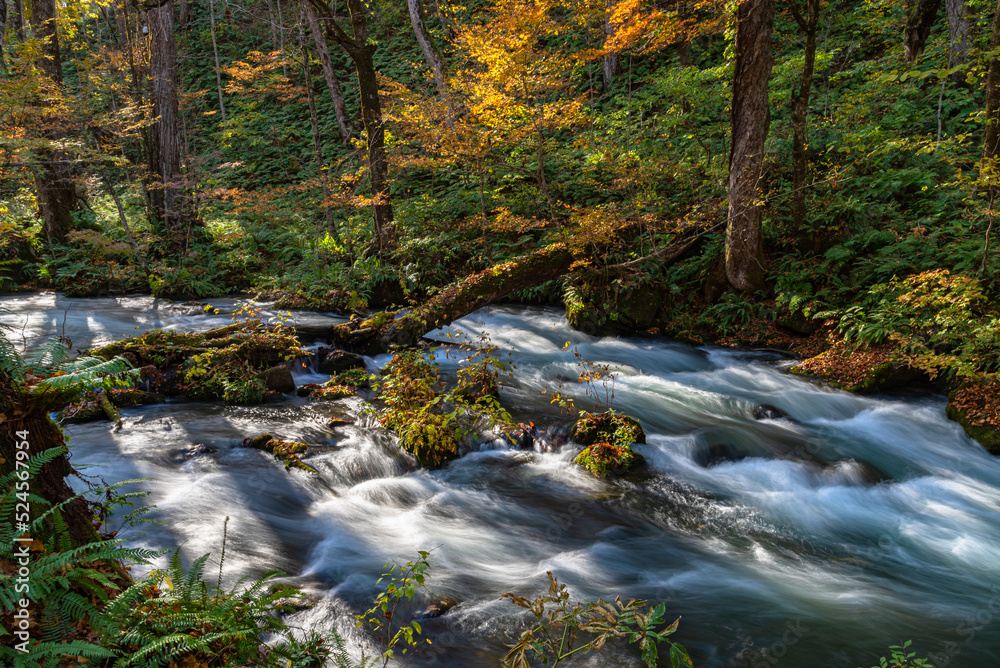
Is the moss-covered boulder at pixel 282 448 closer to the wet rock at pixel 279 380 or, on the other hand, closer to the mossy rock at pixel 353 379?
the wet rock at pixel 279 380

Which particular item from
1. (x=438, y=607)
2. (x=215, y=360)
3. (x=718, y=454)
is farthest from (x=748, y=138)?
(x=215, y=360)

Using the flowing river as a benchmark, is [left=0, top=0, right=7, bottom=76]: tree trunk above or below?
above

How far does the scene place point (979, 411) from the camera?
7.16 m

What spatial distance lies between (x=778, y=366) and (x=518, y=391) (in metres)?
4.54

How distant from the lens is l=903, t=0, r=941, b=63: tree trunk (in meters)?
13.1

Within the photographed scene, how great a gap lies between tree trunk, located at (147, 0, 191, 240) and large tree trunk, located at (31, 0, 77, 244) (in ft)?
6.65

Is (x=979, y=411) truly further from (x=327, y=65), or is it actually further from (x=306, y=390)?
(x=327, y=65)

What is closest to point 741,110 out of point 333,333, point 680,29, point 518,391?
point 680,29

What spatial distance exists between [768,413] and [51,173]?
1704 cm

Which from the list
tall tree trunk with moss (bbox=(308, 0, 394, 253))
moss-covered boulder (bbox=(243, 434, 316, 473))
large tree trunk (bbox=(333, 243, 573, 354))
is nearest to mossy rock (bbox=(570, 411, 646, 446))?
moss-covered boulder (bbox=(243, 434, 316, 473))

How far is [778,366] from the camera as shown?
31.2ft

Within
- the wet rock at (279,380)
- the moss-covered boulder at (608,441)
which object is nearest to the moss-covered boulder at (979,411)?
the moss-covered boulder at (608,441)

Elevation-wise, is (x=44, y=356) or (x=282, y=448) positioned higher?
(x=44, y=356)

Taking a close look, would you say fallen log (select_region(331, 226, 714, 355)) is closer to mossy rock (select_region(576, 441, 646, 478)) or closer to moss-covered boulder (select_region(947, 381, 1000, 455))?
mossy rock (select_region(576, 441, 646, 478))
